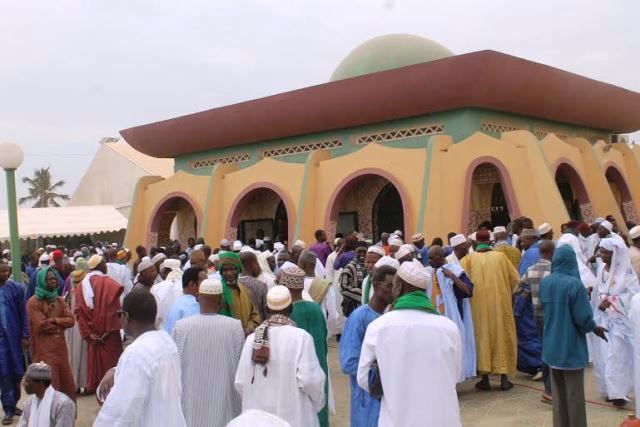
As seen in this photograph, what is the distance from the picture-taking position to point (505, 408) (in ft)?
19.6

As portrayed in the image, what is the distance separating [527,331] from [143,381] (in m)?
5.11

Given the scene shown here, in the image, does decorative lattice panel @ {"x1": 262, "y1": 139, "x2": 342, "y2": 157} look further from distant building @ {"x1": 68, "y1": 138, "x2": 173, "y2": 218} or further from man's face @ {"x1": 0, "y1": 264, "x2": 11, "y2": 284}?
distant building @ {"x1": 68, "y1": 138, "x2": 173, "y2": 218}

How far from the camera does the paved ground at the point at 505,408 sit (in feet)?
18.3

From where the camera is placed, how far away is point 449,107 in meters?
14.5

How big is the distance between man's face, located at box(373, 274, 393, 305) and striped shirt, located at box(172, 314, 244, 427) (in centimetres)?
95

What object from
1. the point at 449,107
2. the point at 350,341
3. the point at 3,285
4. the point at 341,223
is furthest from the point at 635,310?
the point at 341,223

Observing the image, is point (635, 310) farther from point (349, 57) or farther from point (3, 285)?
point (349, 57)

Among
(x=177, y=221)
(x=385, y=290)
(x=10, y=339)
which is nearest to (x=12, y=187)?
(x=10, y=339)

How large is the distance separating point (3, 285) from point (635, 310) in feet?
18.1

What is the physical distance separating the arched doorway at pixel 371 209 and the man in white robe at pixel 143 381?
13.1m

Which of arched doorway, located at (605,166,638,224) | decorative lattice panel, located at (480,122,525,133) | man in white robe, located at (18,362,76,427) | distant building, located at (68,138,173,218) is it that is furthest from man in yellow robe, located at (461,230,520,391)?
distant building, located at (68,138,173,218)

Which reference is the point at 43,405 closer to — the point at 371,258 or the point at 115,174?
the point at 371,258

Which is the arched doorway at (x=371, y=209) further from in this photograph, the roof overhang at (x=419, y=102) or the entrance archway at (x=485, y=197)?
the entrance archway at (x=485, y=197)

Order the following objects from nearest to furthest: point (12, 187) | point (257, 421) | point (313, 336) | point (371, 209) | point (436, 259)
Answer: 1. point (257, 421)
2. point (313, 336)
3. point (436, 259)
4. point (12, 187)
5. point (371, 209)
